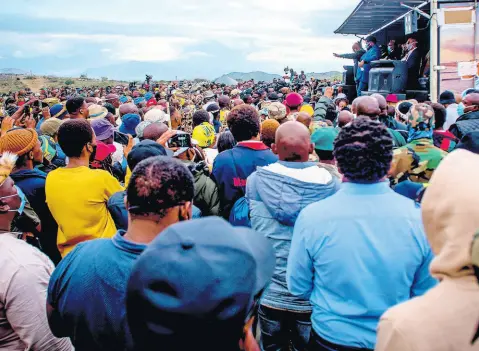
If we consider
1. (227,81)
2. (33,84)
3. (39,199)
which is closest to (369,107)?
(39,199)

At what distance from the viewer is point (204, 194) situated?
137 inches

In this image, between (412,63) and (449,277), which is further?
(412,63)

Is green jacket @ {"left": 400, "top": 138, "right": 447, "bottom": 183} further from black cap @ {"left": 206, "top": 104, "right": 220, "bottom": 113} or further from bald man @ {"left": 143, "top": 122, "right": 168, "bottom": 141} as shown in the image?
black cap @ {"left": 206, "top": 104, "right": 220, "bottom": 113}

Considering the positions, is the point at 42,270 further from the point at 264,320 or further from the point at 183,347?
the point at 264,320

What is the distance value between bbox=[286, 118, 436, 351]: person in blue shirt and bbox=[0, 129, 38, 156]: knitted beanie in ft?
8.04

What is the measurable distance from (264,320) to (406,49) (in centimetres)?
1098

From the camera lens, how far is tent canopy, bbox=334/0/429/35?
10688 mm

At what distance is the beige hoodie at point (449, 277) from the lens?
120cm

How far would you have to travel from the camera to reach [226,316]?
1202mm

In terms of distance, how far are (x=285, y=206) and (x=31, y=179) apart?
2.06m

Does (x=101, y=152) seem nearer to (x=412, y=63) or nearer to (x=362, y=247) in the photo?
(x=362, y=247)

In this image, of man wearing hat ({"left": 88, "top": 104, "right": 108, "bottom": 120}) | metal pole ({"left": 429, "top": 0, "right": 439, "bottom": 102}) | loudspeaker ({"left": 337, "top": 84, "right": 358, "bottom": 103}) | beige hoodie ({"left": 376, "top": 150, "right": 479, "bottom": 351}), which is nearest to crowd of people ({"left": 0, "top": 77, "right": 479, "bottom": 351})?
beige hoodie ({"left": 376, "top": 150, "right": 479, "bottom": 351})

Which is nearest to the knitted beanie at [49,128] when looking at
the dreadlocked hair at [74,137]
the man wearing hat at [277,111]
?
the dreadlocked hair at [74,137]

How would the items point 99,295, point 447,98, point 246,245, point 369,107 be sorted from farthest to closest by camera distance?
point 447,98
point 369,107
point 99,295
point 246,245
